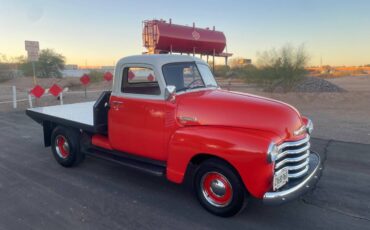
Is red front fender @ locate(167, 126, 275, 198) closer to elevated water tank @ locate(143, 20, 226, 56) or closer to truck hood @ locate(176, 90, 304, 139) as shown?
truck hood @ locate(176, 90, 304, 139)

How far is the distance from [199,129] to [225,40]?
9.63 m

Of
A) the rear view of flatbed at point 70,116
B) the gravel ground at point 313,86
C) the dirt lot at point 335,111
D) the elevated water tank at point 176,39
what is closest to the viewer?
the rear view of flatbed at point 70,116

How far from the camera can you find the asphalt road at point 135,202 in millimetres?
3902

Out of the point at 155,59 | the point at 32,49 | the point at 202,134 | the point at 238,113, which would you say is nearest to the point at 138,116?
the point at 155,59

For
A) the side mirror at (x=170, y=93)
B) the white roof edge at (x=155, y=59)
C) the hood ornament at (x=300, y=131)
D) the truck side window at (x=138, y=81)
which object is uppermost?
the white roof edge at (x=155, y=59)

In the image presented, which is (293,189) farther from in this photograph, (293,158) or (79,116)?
(79,116)

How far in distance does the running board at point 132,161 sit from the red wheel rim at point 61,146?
635 millimetres

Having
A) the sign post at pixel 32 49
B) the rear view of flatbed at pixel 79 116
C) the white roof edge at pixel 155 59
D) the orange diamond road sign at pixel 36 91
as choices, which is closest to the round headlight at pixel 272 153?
the white roof edge at pixel 155 59

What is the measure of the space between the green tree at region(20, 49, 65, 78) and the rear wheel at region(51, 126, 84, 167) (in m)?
39.6

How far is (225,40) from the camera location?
13.0 metres

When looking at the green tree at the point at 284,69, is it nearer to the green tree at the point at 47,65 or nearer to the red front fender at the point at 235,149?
the red front fender at the point at 235,149

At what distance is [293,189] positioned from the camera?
367 centimetres

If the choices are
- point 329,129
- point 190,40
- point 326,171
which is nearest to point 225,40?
point 190,40

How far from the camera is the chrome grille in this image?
371 centimetres
